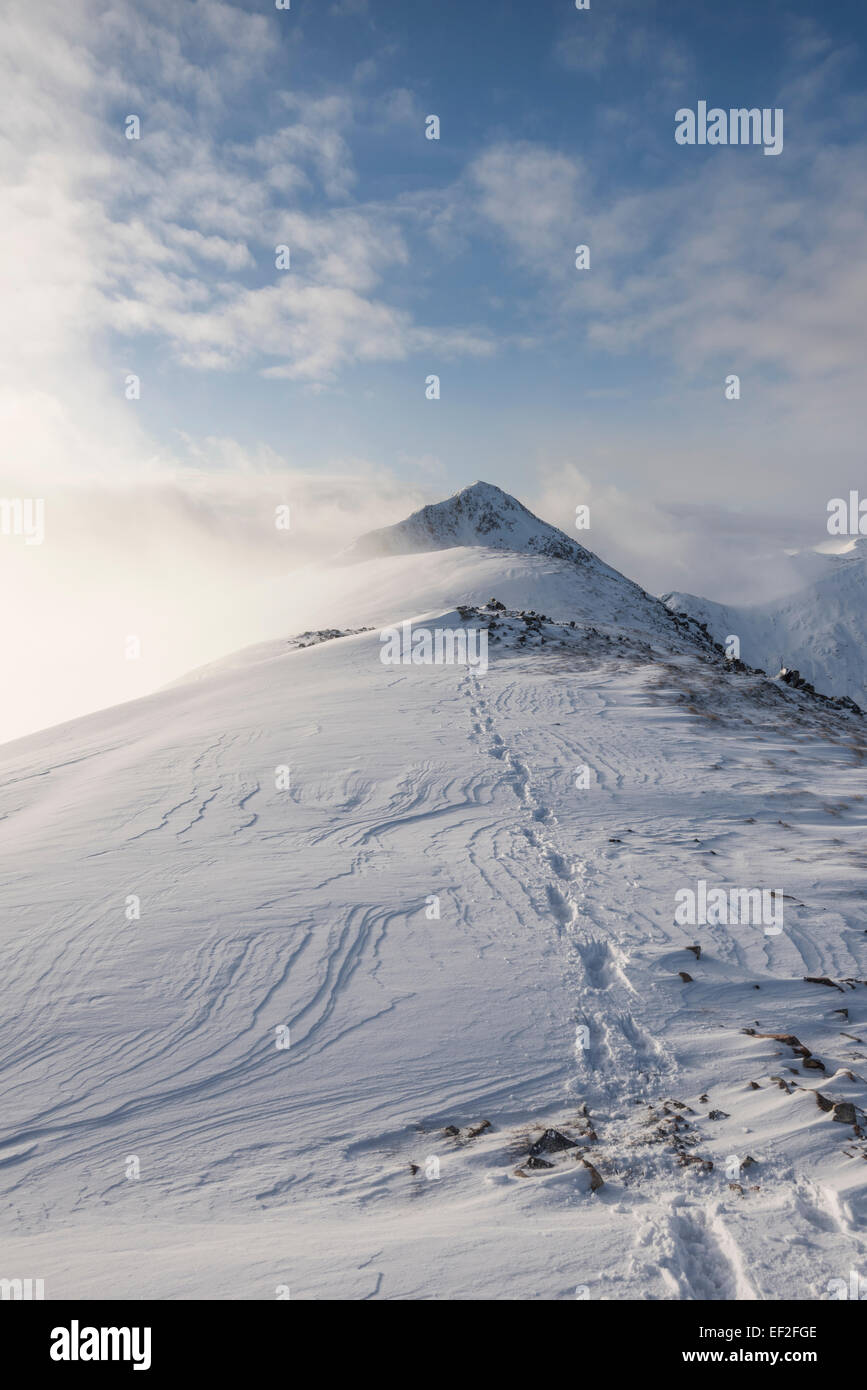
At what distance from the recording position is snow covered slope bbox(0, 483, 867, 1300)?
3.56m

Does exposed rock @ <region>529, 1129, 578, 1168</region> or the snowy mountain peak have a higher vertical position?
the snowy mountain peak

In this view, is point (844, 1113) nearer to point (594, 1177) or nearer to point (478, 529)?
point (594, 1177)

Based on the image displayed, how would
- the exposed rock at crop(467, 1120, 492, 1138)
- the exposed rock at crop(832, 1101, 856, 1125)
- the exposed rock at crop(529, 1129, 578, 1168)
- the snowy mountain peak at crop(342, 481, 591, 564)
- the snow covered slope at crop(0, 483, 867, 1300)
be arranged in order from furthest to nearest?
1. the snowy mountain peak at crop(342, 481, 591, 564)
2. the exposed rock at crop(467, 1120, 492, 1138)
3. the exposed rock at crop(529, 1129, 578, 1168)
4. the exposed rock at crop(832, 1101, 856, 1125)
5. the snow covered slope at crop(0, 483, 867, 1300)

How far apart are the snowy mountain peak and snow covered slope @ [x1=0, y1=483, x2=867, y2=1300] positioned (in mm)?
69018

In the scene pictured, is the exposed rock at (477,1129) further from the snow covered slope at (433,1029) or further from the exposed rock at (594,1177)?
the exposed rock at (594,1177)

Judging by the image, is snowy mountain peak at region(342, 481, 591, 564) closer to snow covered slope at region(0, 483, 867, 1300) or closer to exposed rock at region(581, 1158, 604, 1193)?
snow covered slope at region(0, 483, 867, 1300)

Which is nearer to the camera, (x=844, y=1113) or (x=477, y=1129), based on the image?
(x=844, y=1113)

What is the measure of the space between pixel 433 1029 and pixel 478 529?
8810cm

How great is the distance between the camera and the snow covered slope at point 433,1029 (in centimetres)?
356

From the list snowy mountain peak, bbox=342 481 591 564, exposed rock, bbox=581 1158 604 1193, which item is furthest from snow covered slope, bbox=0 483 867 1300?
snowy mountain peak, bbox=342 481 591 564

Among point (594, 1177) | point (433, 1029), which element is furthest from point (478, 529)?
point (594, 1177)

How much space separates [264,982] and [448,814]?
4.42m

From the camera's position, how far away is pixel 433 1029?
5559 mm

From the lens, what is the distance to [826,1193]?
3.67 meters
